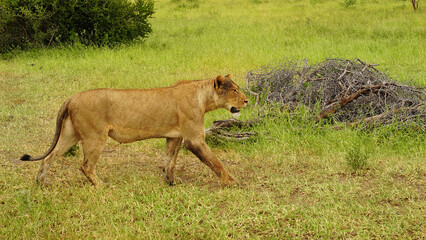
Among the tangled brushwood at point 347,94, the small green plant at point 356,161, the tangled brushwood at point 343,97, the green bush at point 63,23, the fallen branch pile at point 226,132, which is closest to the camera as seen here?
the small green plant at point 356,161

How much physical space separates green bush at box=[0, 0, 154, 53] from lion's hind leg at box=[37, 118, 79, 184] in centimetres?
950

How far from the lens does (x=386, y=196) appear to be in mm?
4469

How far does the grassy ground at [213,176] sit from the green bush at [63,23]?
1.58m

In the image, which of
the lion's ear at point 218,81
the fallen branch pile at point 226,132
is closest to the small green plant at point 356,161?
the lion's ear at point 218,81

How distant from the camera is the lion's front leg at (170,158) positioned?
511cm

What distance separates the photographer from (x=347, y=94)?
293 inches

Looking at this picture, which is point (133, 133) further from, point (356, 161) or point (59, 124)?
point (356, 161)

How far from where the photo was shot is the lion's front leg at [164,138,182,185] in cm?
511

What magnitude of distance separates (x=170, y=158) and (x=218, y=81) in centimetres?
91

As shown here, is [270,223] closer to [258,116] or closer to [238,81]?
[258,116]

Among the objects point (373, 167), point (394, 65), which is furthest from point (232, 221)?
point (394, 65)

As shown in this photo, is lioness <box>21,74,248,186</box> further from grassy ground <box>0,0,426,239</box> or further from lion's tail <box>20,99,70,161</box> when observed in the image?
grassy ground <box>0,0,426,239</box>

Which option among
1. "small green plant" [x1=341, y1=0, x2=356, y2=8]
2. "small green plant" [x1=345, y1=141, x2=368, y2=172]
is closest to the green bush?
"small green plant" [x1=341, y1=0, x2=356, y2=8]

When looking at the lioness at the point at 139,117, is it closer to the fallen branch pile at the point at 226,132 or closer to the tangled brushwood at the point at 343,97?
the fallen branch pile at the point at 226,132
